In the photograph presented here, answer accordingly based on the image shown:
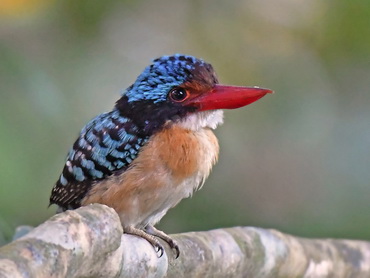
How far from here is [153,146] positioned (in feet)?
6.87

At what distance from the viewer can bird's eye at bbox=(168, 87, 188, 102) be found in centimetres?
216

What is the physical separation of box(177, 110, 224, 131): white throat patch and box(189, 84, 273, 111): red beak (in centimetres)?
3

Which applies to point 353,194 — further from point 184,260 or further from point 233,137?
point 184,260

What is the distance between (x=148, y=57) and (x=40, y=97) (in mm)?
716

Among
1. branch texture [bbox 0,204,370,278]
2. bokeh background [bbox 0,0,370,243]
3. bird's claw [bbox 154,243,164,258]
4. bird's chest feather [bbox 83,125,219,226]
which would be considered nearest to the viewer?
branch texture [bbox 0,204,370,278]

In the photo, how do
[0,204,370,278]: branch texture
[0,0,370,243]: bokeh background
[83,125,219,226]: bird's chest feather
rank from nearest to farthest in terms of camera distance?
[0,204,370,278]: branch texture → [83,125,219,226]: bird's chest feather → [0,0,370,243]: bokeh background

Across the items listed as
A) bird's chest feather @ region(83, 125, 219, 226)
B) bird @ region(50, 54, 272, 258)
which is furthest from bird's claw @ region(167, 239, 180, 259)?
bird's chest feather @ region(83, 125, 219, 226)

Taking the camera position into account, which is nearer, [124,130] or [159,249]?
[159,249]

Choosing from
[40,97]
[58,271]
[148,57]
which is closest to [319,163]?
[148,57]

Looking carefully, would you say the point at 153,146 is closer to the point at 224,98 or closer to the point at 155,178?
the point at 155,178

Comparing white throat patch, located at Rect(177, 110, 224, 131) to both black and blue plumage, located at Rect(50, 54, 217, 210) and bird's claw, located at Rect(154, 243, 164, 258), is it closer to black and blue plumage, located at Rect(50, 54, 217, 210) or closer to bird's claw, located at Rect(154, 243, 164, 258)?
black and blue plumage, located at Rect(50, 54, 217, 210)

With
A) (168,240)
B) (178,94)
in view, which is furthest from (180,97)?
(168,240)

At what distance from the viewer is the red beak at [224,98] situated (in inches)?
82.8

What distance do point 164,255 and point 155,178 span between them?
221 millimetres
